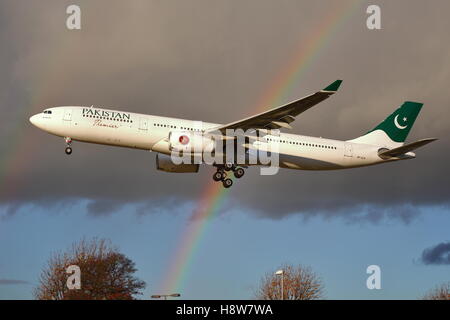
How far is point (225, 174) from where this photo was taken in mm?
48812

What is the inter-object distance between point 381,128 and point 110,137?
23.0 m

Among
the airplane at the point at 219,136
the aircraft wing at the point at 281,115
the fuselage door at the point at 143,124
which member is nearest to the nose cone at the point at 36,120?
the airplane at the point at 219,136

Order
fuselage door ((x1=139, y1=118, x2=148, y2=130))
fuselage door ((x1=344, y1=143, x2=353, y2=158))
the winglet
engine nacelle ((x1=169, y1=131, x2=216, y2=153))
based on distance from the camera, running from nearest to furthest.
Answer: the winglet
engine nacelle ((x1=169, y1=131, x2=216, y2=153))
fuselage door ((x1=139, y1=118, x2=148, y2=130))
fuselage door ((x1=344, y1=143, x2=353, y2=158))

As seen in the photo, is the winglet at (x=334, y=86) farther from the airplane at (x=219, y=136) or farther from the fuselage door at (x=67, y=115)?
the fuselage door at (x=67, y=115)

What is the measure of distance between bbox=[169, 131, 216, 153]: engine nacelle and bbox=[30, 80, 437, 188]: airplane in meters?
0.06

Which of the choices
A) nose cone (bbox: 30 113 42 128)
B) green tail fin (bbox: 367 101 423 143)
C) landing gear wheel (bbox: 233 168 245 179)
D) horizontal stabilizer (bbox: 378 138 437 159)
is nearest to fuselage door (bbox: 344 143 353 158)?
horizontal stabilizer (bbox: 378 138 437 159)

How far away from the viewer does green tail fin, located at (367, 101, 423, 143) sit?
55.6 m

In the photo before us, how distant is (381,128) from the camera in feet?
182

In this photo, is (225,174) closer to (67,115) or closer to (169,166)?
(169,166)

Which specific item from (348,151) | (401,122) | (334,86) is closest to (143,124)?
(334,86)

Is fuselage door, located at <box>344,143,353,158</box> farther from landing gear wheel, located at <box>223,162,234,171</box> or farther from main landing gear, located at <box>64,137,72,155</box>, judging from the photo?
main landing gear, located at <box>64,137,72,155</box>

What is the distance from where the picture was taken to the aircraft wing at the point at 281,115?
128ft

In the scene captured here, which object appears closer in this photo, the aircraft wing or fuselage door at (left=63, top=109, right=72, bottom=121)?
the aircraft wing
